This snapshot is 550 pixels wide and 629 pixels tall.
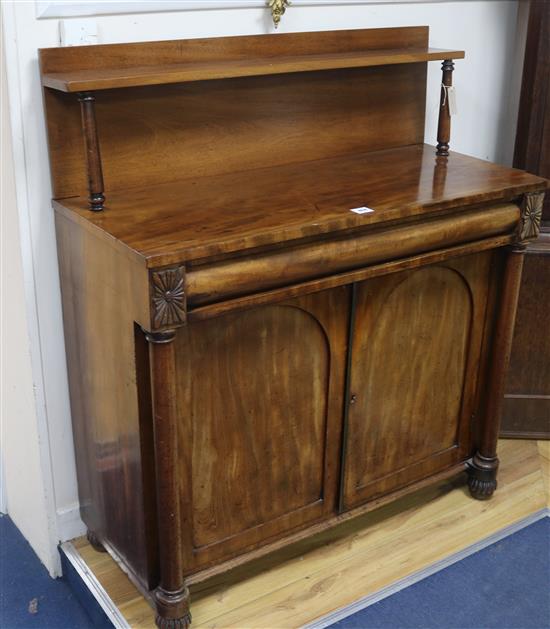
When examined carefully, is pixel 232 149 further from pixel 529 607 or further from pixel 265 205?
pixel 529 607

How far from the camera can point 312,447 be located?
2.23 meters

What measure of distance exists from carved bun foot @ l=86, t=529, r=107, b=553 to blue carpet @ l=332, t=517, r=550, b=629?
667mm

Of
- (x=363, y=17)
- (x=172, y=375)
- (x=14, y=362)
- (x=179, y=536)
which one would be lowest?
(x=179, y=536)

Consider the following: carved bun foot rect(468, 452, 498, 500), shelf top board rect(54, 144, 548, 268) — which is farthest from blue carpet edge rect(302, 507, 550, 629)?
shelf top board rect(54, 144, 548, 268)

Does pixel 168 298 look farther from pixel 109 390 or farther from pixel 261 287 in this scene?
pixel 109 390

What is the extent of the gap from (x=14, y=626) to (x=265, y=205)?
1269mm

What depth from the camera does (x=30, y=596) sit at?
2350 millimetres

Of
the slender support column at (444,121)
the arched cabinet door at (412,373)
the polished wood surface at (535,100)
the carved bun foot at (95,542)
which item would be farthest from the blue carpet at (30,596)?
A: the polished wood surface at (535,100)

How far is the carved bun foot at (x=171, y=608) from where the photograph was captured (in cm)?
206

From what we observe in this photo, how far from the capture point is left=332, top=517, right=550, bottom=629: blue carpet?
2211 mm

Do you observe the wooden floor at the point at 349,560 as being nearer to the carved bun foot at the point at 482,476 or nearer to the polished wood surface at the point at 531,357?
the carved bun foot at the point at 482,476

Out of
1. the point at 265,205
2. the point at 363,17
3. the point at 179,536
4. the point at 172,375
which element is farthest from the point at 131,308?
the point at 363,17

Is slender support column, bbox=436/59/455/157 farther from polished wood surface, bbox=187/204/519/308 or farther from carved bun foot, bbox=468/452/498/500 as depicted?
carved bun foot, bbox=468/452/498/500

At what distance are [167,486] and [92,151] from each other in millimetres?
767
